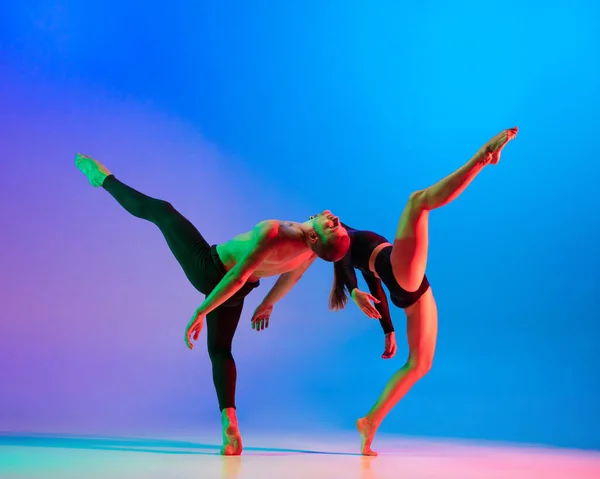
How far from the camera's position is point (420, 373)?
4.38 meters

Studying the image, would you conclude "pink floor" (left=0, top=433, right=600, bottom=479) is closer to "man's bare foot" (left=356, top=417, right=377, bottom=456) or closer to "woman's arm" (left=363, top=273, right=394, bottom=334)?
"man's bare foot" (left=356, top=417, right=377, bottom=456)

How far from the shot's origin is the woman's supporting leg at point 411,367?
434 centimetres

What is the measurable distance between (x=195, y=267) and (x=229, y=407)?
86 centimetres

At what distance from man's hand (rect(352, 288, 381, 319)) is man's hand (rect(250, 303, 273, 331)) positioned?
66 cm

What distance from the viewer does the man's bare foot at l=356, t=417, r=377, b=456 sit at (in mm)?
4305

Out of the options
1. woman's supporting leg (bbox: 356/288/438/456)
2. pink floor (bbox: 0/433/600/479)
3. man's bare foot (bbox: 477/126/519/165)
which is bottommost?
pink floor (bbox: 0/433/600/479)

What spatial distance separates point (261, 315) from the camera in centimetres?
480

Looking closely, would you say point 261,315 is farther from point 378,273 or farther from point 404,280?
point 404,280

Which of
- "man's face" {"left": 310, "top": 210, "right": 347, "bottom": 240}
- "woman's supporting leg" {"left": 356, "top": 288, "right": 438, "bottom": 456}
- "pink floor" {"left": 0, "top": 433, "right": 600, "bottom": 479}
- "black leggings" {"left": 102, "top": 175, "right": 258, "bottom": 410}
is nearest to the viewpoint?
"pink floor" {"left": 0, "top": 433, "right": 600, "bottom": 479}

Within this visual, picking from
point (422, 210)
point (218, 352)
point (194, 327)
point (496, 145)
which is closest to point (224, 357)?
point (218, 352)

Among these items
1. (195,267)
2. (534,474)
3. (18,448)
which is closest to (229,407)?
(195,267)

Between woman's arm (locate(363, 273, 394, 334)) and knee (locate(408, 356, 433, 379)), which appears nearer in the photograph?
knee (locate(408, 356, 433, 379))

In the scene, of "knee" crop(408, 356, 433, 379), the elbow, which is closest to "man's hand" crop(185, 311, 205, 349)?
the elbow

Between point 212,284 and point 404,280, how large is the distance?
1146 mm
